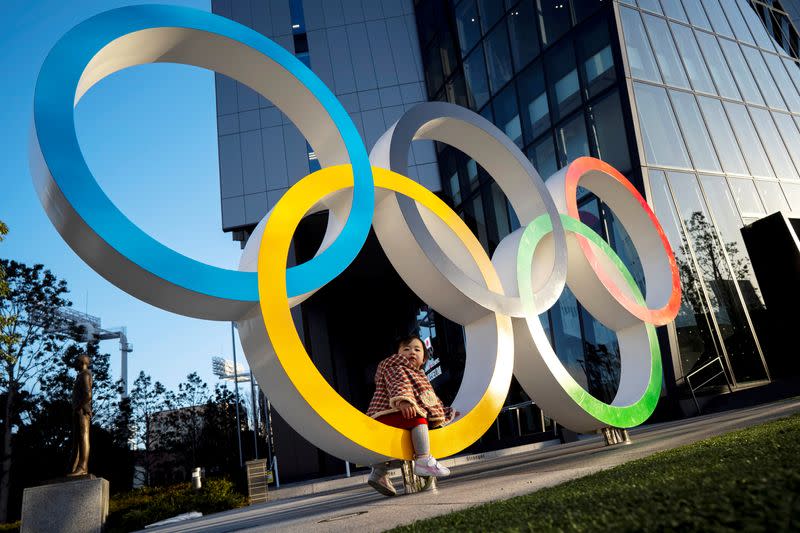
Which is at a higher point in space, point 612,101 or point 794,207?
point 612,101

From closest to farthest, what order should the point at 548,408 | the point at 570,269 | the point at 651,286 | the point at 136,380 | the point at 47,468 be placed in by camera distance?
1. the point at 548,408
2. the point at 570,269
3. the point at 651,286
4. the point at 47,468
5. the point at 136,380

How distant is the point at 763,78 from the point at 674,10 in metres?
4.19

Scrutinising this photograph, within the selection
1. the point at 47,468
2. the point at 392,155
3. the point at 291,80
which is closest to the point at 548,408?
the point at 392,155

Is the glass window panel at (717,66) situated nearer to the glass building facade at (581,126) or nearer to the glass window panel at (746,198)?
the glass building facade at (581,126)

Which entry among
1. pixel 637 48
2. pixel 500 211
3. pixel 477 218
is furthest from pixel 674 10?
pixel 477 218

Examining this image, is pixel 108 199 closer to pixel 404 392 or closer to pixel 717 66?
pixel 404 392

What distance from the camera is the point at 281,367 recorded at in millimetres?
4234

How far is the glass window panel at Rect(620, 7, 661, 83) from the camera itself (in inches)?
566

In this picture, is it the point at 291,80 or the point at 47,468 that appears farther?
the point at 47,468

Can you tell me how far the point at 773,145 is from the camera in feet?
55.5

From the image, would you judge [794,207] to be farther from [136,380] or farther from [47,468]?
[136,380]

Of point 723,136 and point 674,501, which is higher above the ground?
point 723,136

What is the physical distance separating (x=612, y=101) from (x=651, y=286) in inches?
277

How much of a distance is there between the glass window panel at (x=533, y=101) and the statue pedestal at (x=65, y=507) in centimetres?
1335
